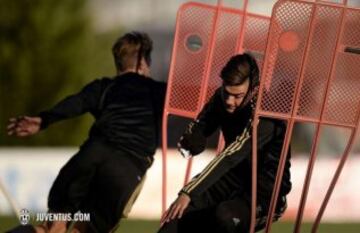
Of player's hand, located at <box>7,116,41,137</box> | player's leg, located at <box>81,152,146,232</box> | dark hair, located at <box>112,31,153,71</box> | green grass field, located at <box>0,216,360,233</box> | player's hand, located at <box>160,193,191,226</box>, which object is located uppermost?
dark hair, located at <box>112,31,153,71</box>

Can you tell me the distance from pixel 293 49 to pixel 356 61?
1.11 feet

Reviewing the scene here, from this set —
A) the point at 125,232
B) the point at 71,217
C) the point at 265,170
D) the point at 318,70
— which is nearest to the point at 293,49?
the point at 318,70

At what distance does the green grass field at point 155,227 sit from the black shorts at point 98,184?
2.79 metres

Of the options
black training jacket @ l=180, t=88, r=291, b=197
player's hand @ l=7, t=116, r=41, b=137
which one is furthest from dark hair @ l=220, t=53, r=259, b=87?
player's hand @ l=7, t=116, r=41, b=137

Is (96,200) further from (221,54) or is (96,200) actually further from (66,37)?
(66,37)

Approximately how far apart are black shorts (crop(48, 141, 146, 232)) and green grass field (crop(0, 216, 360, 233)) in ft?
9.14

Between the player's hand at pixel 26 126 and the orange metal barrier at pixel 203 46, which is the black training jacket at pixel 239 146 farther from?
the player's hand at pixel 26 126

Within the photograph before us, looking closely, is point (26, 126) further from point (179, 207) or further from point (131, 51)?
point (179, 207)

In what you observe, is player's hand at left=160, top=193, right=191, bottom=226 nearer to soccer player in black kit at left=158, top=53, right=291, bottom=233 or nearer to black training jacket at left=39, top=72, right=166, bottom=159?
soccer player in black kit at left=158, top=53, right=291, bottom=233

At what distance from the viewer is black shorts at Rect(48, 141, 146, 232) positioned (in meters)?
6.82

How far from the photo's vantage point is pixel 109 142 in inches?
269

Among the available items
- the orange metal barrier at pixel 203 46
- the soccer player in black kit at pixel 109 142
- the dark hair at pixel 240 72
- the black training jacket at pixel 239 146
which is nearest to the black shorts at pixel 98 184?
the soccer player in black kit at pixel 109 142

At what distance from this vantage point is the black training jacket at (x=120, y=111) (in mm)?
6797

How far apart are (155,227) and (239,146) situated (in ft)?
14.3
